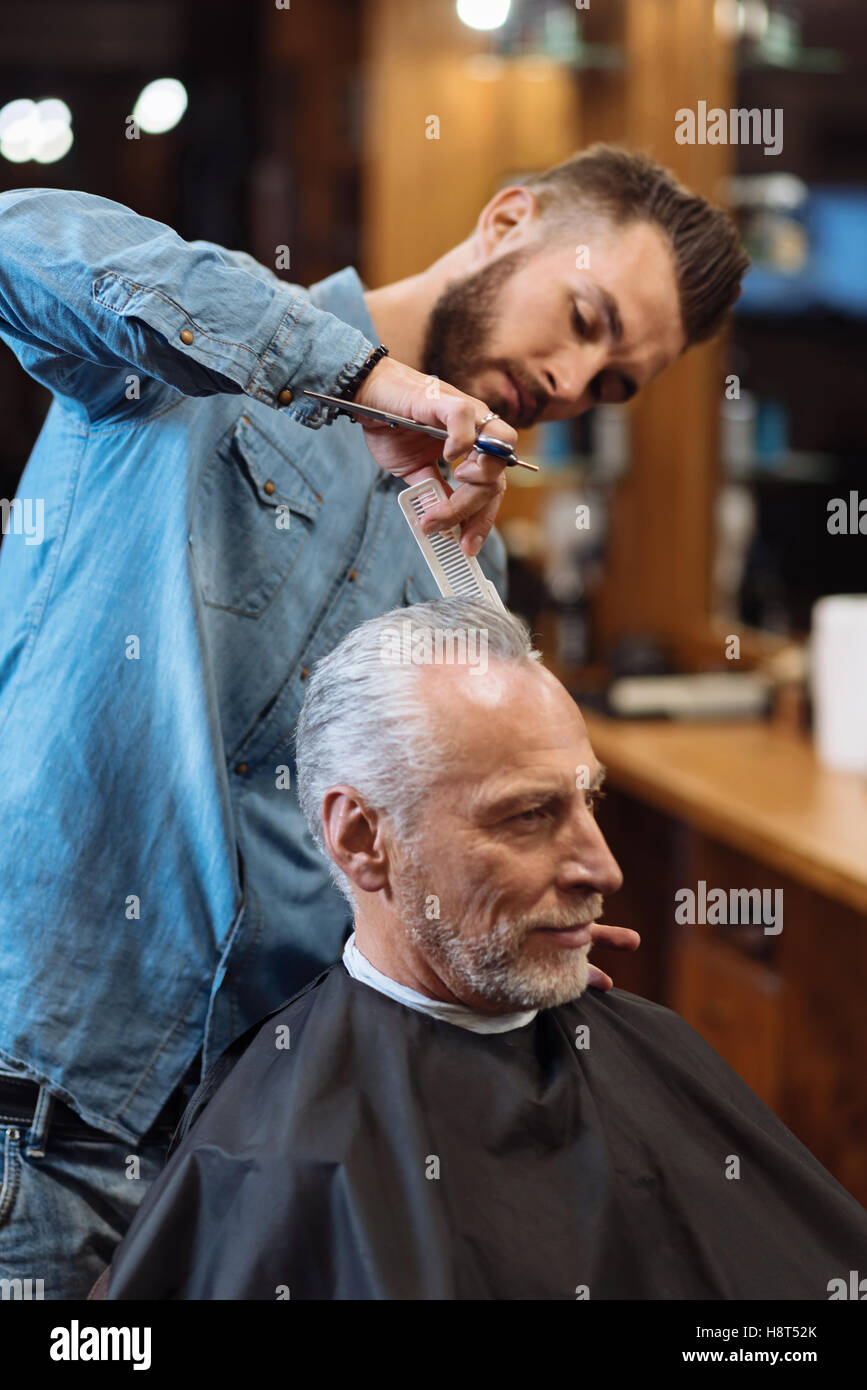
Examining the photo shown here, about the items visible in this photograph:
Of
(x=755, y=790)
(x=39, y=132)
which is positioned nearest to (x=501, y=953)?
(x=755, y=790)

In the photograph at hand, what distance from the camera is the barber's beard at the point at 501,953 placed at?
1436 mm

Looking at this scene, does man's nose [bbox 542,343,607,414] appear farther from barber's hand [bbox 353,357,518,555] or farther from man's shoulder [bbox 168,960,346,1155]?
man's shoulder [bbox 168,960,346,1155]

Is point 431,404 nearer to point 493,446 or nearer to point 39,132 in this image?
point 493,446

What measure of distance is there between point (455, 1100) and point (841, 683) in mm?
2020

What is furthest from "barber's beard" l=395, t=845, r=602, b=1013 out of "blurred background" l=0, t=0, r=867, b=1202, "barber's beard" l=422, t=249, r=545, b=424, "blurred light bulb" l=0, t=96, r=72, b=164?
"blurred light bulb" l=0, t=96, r=72, b=164

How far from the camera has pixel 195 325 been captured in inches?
51.0

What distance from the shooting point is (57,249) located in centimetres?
134

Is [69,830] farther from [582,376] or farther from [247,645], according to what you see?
[582,376]

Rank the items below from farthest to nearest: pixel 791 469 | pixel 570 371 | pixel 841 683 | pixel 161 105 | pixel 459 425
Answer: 1. pixel 161 105
2. pixel 791 469
3. pixel 841 683
4. pixel 570 371
5. pixel 459 425

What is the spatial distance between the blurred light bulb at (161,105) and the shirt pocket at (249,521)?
3.14 m

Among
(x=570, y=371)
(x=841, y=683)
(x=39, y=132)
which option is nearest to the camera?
(x=570, y=371)

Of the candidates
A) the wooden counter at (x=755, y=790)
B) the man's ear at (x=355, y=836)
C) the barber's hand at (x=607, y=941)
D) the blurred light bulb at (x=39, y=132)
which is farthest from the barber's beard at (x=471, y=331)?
the blurred light bulb at (x=39, y=132)
